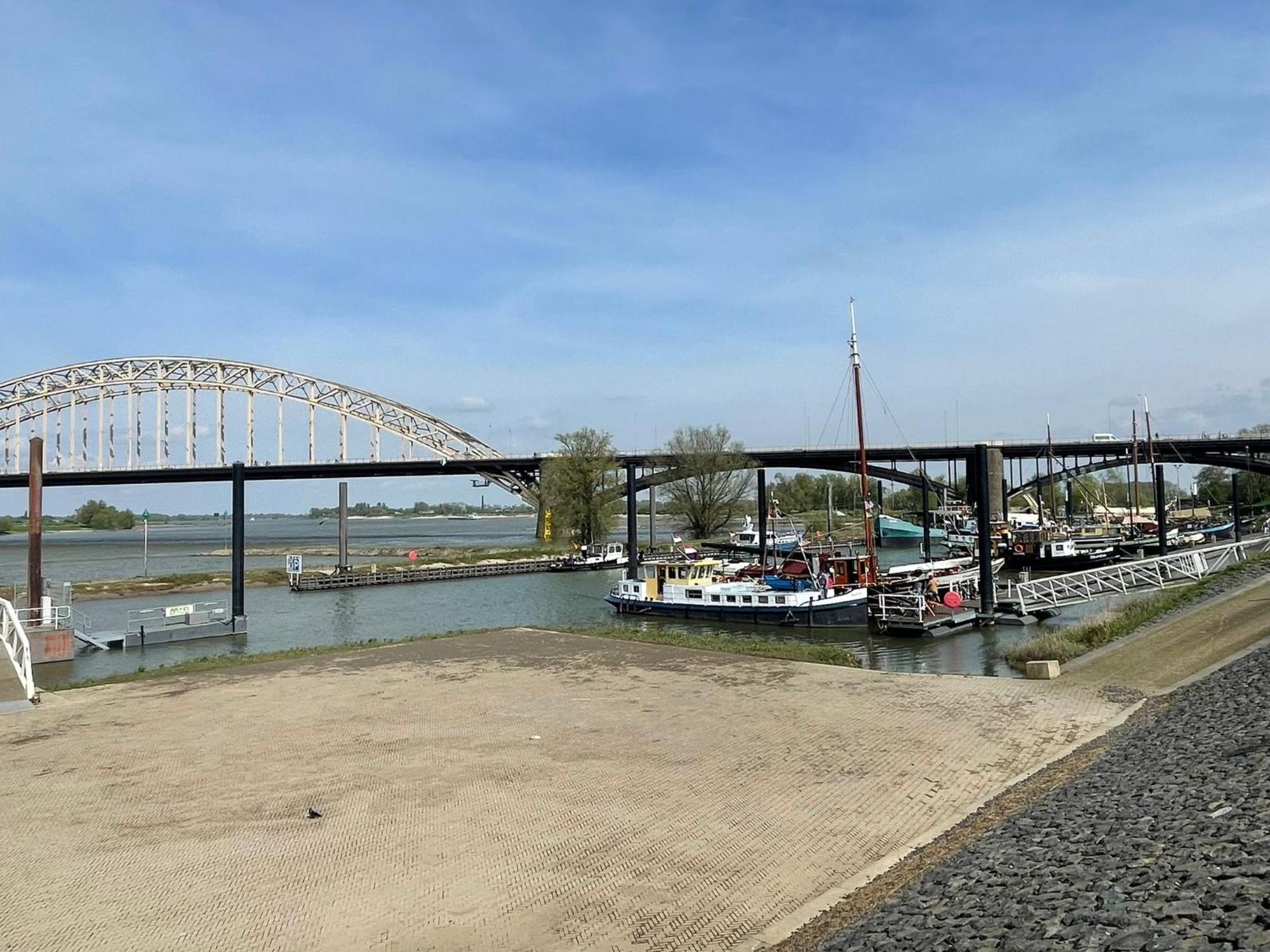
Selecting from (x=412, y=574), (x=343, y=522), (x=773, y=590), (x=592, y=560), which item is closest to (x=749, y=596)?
(x=773, y=590)

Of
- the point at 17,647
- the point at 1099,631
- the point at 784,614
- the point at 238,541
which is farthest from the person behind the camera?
the point at 238,541

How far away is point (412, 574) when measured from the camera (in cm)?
7631

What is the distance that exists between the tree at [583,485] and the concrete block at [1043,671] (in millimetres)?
75426

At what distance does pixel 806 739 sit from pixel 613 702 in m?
4.97

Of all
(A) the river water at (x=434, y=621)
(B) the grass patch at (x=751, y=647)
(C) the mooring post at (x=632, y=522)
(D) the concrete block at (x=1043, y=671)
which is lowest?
(A) the river water at (x=434, y=621)

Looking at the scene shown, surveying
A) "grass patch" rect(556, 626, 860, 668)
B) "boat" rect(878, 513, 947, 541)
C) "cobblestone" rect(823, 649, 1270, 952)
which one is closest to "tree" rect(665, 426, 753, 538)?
"boat" rect(878, 513, 947, 541)

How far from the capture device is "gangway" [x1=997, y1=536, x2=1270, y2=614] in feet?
133

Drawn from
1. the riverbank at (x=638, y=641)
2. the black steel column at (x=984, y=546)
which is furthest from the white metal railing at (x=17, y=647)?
the black steel column at (x=984, y=546)

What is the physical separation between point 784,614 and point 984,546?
1013 cm

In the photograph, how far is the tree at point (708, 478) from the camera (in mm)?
101250

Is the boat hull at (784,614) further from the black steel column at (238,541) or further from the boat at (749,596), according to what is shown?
the black steel column at (238,541)

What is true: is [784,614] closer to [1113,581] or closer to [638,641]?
[638,641]

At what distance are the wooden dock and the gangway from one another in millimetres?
47224

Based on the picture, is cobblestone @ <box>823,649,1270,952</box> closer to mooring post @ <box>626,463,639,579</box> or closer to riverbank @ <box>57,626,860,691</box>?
riverbank @ <box>57,626,860,691</box>
